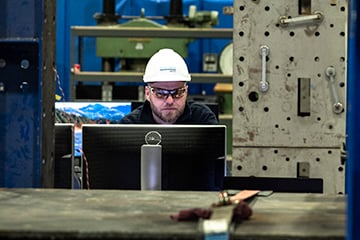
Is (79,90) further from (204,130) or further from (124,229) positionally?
(124,229)

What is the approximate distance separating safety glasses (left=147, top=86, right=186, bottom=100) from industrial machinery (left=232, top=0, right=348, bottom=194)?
79 cm

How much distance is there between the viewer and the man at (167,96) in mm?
4359

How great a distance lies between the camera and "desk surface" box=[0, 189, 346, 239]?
62.3 inches

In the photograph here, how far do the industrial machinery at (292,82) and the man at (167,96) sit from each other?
74 centimetres

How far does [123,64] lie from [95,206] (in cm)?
575

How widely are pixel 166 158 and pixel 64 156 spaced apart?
39 centimetres

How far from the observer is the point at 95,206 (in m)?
1.99

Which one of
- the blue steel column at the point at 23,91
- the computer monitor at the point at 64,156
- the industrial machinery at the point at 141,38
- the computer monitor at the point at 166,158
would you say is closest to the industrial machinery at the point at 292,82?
the computer monitor at the point at 166,158

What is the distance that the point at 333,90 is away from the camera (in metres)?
3.66

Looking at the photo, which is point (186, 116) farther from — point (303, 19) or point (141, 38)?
point (141, 38)

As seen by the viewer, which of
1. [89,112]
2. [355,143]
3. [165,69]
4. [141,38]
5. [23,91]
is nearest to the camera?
[355,143]

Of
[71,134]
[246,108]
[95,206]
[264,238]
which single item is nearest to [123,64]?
[246,108]

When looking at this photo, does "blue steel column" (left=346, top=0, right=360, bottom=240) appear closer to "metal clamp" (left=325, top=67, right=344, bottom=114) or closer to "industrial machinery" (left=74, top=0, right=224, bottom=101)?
"metal clamp" (left=325, top=67, right=344, bottom=114)

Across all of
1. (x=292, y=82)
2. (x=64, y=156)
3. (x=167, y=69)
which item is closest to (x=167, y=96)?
(x=167, y=69)
